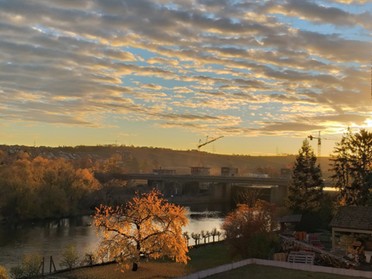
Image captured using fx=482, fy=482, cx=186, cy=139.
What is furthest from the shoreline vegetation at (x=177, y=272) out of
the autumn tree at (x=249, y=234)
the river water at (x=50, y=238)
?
the river water at (x=50, y=238)

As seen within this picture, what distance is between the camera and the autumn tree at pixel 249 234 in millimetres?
40281

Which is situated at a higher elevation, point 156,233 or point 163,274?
point 156,233

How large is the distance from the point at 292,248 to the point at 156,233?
1257 centimetres

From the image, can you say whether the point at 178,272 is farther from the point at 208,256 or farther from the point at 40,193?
the point at 40,193

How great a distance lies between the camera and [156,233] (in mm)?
37750

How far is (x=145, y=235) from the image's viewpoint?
1501 inches

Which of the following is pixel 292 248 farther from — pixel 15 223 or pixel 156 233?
pixel 15 223

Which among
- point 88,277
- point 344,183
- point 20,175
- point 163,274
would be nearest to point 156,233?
point 163,274

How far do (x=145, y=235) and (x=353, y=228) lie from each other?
18.1 m

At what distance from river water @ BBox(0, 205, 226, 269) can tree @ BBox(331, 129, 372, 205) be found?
2101 cm

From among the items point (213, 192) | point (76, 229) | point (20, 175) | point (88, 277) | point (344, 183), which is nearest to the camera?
point (88, 277)

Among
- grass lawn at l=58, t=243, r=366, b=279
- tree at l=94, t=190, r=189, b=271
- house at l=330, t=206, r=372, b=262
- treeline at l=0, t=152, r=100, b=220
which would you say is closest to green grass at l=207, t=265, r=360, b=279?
grass lawn at l=58, t=243, r=366, b=279

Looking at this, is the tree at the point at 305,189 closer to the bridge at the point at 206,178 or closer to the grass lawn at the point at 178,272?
the grass lawn at the point at 178,272

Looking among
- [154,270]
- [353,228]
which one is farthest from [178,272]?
[353,228]
